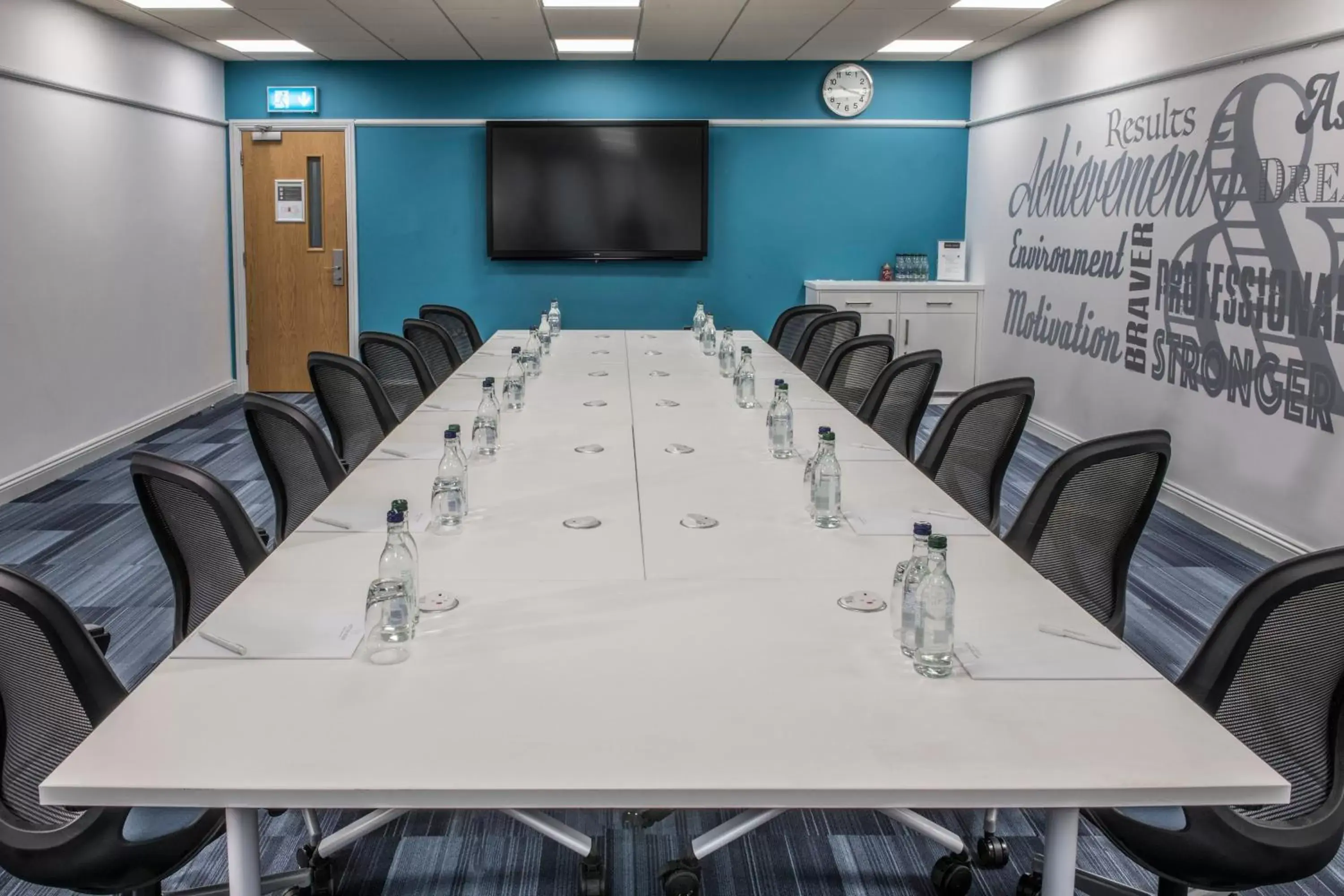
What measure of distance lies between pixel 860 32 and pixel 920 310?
7.60 feet

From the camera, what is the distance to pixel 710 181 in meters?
9.56

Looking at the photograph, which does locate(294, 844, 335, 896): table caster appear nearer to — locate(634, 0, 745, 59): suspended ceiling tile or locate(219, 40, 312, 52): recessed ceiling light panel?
locate(634, 0, 745, 59): suspended ceiling tile

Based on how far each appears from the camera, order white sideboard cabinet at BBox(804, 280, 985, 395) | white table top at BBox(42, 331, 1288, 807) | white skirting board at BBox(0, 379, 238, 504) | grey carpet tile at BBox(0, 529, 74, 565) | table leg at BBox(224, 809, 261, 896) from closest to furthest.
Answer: white table top at BBox(42, 331, 1288, 807) < table leg at BBox(224, 809, 261, 896) < grey carpet tile at BBox(0, 529, 74, 565) < white skirting board at BBox(0, 379, 238, 504) < white sideboard cabinet at BBox(804, 280, 985, 395)

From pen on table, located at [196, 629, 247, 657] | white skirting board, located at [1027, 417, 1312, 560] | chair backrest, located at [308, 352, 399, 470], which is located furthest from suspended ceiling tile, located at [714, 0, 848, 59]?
pen on table, located at [196, 629, 247, 657]

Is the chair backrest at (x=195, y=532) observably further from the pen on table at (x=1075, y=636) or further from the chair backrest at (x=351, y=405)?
the pen on table at (x=1075, y=636)

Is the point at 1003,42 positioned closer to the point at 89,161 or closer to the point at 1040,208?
the point at 1040,208

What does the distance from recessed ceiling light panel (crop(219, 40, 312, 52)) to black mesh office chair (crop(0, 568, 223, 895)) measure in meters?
7.33

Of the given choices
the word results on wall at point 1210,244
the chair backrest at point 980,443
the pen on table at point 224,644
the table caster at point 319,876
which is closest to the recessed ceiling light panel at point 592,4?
the word results on wall at point 1210,244

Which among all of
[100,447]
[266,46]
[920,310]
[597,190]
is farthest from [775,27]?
[100,447]

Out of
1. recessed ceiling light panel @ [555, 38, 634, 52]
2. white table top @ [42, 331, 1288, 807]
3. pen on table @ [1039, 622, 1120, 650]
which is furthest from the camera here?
recessed ceiling light panel @ [555, 38, 634, 52]

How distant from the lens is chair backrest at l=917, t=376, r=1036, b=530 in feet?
11.8

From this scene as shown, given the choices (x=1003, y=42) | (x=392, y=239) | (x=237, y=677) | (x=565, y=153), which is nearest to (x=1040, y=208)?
(x=1003, y=42)

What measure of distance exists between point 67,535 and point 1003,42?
269 inches

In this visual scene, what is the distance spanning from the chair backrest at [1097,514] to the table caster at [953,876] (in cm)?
65
